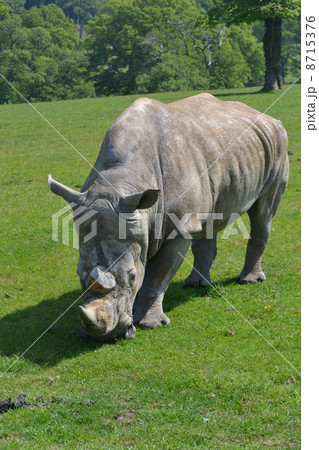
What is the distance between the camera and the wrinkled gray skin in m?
8.29

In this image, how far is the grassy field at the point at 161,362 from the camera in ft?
22.4

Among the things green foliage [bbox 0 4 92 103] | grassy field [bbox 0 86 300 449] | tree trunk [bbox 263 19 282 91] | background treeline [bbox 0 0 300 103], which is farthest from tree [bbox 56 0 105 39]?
grassy field [bbox 0 86 300 449]

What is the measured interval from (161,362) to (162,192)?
2.15 metres

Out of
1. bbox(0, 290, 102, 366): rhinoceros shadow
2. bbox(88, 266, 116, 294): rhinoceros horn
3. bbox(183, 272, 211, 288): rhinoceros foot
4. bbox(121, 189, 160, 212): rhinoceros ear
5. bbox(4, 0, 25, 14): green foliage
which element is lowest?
bbox(4, 0, 25, 14): green foliage

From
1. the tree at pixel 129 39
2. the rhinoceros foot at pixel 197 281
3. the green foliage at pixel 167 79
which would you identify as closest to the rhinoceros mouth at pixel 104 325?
the rhinoceros foot at pixel 197 281

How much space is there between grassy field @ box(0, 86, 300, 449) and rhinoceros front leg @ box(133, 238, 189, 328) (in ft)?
0.68

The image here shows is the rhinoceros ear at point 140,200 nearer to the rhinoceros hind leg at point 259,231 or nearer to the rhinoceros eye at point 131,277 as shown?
the rhinoceros eye at point 131,277

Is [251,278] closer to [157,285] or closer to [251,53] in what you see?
[157,285]

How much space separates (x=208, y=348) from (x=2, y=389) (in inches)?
102

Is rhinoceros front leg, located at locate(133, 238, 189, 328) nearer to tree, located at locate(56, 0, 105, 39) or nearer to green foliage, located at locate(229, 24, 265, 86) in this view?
green foliage, located at locate(229, 24, 265, 86)

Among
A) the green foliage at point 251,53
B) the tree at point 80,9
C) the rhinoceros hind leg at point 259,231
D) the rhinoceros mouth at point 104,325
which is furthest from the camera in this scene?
the tree at point 80,9

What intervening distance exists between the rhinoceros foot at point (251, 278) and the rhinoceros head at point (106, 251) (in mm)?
3434

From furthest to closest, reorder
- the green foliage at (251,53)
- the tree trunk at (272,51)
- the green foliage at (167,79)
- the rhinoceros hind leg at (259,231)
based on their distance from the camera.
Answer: the green foliage at (251,53) < the green foliage at (167,79) < the tree trunk at (272,51) < the rhinoceros hind leg at (259,231)
